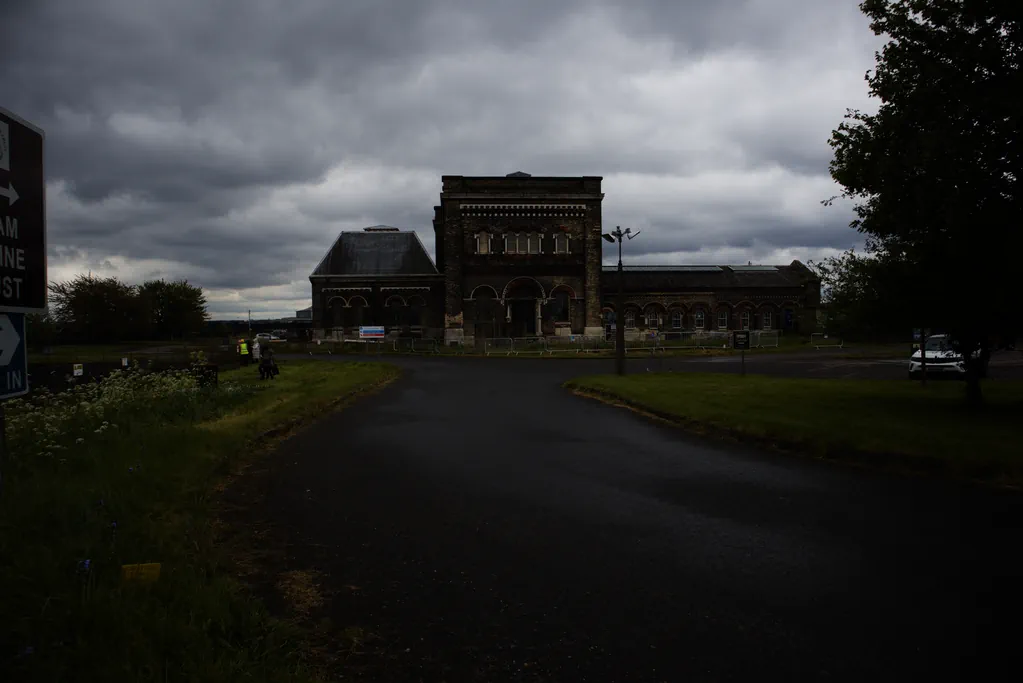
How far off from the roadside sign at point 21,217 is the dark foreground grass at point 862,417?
9738 millimetres

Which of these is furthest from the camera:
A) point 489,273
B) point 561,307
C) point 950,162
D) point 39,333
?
point 561,307

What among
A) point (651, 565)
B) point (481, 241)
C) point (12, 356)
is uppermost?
point (481, 241)

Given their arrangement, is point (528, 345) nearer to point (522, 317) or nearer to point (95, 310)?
point (522, 317)

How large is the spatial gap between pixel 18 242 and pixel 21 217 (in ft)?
0.56

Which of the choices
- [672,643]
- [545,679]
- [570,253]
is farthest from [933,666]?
[570,253]

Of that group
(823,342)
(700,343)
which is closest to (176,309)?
(700,343)

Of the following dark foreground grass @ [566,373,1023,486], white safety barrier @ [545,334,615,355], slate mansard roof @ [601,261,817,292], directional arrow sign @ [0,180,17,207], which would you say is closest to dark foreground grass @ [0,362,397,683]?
directional arrow sign @ [0,180,17,207]

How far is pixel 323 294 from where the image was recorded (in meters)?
56.1

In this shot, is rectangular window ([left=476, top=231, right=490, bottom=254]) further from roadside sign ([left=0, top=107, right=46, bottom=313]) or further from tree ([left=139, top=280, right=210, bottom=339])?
roadside sign ([left=0, top=107, right=46, bottom=313])

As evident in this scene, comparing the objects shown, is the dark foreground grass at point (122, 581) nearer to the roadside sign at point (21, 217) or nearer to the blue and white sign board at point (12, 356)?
the blue and white sign board at point (12, 356)

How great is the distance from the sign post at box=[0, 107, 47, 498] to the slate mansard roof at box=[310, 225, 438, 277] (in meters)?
51.8

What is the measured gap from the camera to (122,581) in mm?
4344

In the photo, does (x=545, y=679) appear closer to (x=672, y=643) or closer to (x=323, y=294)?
(x=672, y=643)

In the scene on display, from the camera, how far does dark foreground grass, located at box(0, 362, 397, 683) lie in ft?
11.2
